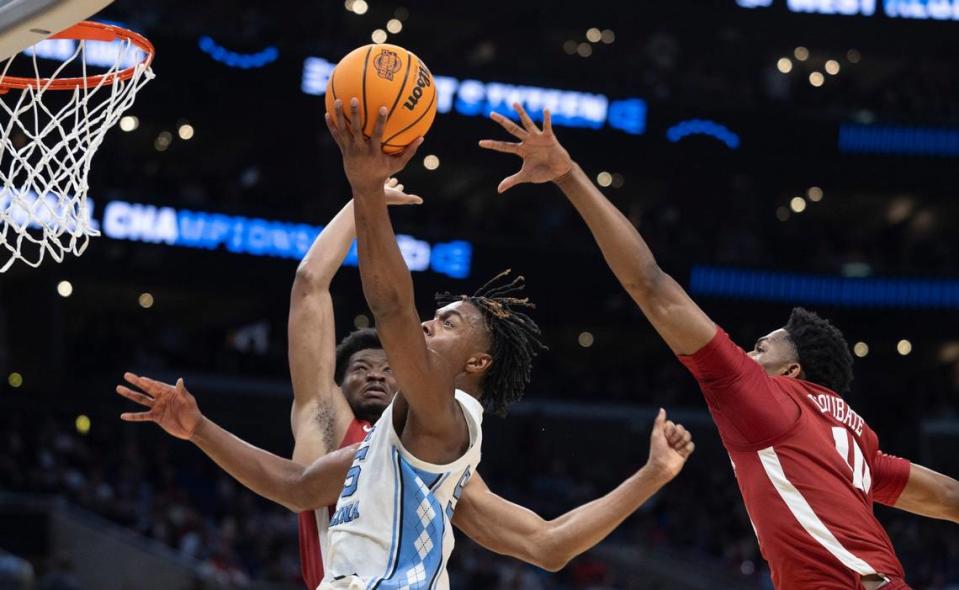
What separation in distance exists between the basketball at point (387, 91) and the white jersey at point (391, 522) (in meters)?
0.79

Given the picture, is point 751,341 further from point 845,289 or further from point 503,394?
point 503,394

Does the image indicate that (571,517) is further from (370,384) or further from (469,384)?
(370,384)

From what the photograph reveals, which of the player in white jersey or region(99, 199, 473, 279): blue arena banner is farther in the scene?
region(99, 199, 473, 279): blue arena banner

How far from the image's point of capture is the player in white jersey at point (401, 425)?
11.0 ft

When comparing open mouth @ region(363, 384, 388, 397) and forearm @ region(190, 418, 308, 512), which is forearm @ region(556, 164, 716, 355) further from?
forearm @ region(190, 418, 308, 512)

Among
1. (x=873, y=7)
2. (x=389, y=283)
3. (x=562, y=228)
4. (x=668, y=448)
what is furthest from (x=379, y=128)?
(x=873, y=7)

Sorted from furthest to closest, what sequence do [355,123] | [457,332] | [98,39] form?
[98,39] < [457,332] < [355,123]

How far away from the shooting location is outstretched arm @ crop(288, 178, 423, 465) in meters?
4.59

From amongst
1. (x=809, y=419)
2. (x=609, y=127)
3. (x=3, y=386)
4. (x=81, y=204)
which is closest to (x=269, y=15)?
(x=609, y=127)

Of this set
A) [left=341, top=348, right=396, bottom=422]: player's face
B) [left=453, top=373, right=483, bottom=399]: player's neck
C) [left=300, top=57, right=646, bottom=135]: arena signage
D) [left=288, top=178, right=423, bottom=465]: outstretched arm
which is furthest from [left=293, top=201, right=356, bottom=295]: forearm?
[left=300, top=57, right=646, bottom=135]: arena signage

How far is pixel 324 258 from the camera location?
4871 mm

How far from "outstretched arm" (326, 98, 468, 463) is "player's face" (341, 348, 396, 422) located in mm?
1085

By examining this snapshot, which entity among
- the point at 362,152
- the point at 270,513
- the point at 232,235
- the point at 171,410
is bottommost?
the point at 270,513

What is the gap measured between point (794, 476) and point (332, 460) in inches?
56.9
